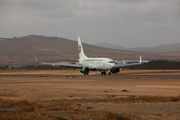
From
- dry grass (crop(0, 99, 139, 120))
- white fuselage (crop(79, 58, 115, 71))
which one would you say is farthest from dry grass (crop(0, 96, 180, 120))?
white fuselage (crop(79, 58, 115, 71))

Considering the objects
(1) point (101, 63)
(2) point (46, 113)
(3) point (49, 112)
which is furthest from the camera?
(1) point (101, 63)

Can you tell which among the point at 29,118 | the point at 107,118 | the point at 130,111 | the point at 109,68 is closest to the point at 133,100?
the point at 130,111

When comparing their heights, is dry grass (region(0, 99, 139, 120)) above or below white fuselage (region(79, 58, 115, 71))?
below

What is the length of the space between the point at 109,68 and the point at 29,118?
53085mm

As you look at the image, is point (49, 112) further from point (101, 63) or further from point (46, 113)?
point (101, 63)

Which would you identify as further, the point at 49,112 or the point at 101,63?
the point at 101,63

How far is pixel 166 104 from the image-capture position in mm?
19969

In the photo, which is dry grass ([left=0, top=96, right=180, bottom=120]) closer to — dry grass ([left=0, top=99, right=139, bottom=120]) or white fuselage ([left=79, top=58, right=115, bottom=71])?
dry grass ([left=0, top=99, right=139, bottom=120])

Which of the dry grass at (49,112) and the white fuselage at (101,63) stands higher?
the white fuselage at (101,63)

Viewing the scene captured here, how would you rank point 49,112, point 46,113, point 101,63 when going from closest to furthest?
point 46,113 < point 49,112 < point 101,63

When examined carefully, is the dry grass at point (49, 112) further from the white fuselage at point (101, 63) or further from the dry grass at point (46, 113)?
the white fuselage at point (101, 63)

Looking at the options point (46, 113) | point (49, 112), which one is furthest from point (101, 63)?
point (46, 113)

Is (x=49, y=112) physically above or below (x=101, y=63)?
below

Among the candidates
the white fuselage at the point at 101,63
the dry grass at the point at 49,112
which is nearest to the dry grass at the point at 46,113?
the dry grass at the point at 49,112
